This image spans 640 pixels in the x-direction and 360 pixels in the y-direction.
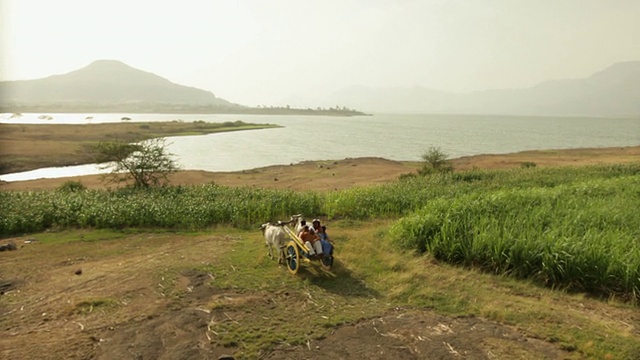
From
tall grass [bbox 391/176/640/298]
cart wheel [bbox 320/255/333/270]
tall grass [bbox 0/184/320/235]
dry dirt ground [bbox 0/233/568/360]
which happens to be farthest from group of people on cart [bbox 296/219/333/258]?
tall grass [bbox 0/184/320/235]

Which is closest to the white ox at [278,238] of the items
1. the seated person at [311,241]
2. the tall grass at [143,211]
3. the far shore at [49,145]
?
the seated person at [311,241]

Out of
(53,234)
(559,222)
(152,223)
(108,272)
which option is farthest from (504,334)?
(53,234)

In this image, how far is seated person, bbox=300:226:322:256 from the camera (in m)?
9.10

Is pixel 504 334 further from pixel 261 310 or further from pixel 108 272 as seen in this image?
pixel 108 272

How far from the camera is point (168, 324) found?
7094 mm

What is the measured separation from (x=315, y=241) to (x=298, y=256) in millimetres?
553

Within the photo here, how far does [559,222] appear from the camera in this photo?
1145 centimetres

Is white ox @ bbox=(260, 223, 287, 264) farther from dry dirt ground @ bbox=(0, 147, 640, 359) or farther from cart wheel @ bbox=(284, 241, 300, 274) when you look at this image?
dry dirt ground @ bbox=(0, 147, 640, 359)

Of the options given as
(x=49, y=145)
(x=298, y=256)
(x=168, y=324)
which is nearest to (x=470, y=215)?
(x=298, y=256)

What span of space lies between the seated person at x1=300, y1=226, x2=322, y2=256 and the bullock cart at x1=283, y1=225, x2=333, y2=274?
82 millimetres

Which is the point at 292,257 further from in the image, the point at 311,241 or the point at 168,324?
the point at 168,324

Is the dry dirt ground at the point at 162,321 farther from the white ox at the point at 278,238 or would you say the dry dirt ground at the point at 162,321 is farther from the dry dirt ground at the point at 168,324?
the white ox at the point at 278,238

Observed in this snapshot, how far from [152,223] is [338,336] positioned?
11.9m

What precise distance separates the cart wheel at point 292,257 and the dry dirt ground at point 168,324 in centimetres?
110
